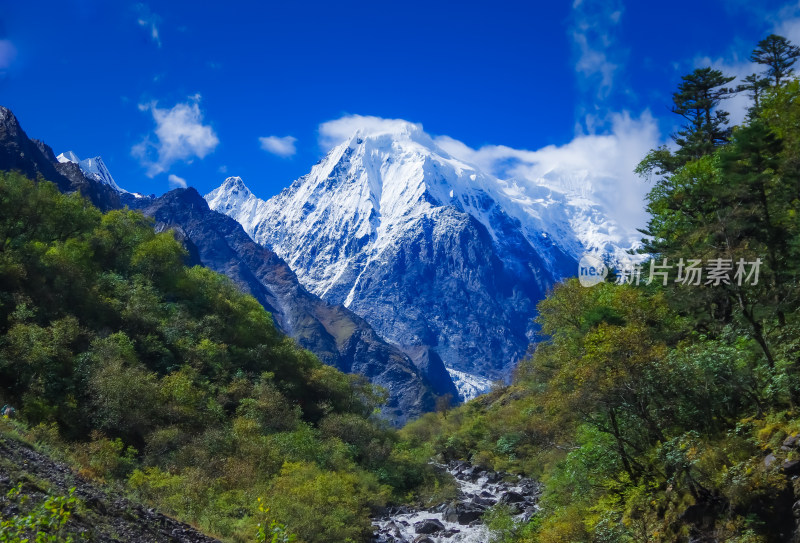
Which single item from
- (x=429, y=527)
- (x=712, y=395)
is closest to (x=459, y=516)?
(x=429, y=527)

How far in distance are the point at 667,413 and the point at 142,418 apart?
2951 centimetres

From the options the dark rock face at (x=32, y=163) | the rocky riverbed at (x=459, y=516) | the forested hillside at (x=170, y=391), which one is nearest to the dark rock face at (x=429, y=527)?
the rocky riverbed at (x=459, y=516)

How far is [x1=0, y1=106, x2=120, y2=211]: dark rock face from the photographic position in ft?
483

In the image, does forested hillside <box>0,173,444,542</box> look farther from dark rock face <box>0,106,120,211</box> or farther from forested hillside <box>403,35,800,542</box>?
dark rock face <box>0,106,120,211</box>

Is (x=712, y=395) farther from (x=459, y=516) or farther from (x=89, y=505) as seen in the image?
(x=459, y=516)

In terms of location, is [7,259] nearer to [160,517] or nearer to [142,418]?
[142,418]

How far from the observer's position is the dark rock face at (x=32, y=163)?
147250 millimetres

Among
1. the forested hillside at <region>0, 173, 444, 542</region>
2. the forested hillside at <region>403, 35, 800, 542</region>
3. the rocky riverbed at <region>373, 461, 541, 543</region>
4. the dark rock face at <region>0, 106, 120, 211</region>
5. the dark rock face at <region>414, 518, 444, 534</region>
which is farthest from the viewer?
the dark rock face at <region>0, 106, 120, 211</region>

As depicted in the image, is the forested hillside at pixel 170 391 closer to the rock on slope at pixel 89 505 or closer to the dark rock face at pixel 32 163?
the rock on slope at pixel 89 505

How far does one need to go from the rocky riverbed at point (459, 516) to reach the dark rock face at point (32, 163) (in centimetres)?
13313

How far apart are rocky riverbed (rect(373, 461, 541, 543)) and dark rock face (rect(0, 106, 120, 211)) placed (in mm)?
133126

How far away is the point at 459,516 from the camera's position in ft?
119

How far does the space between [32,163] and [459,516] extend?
172150 mm

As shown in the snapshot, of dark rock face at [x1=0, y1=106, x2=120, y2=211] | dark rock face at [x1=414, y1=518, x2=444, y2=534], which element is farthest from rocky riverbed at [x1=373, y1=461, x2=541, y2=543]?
dark rock face at [x1=0, y1=106, x2=120, y2=211]
